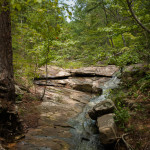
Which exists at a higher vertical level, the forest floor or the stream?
the forest floor

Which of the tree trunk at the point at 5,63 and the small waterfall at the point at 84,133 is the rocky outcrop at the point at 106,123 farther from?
the tree trunk at the point at 5,63

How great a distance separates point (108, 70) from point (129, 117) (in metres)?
9.36

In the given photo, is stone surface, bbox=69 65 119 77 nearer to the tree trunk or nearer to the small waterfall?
the small waterfall

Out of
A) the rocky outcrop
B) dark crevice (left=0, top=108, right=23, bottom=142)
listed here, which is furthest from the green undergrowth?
dark crevice (left=0, top=108, right=23, bottom=142)

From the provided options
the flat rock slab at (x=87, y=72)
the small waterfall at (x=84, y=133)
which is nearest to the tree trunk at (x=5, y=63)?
the small waterfall at (x=84, y=133)

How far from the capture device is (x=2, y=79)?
4105 mm

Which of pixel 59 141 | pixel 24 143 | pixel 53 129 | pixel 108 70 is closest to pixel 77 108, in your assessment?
pixel 53 129

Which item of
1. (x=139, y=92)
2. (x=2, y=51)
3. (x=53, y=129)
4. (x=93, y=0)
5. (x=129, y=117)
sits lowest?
(x=53, y=129)

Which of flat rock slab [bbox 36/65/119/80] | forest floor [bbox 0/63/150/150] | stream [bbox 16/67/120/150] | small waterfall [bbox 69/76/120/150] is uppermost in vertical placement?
flat rock slab [bbox 36/65/119/80]

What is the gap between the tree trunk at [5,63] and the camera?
4031 mm

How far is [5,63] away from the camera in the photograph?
410cm

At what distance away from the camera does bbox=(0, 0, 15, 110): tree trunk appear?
4.03 metres

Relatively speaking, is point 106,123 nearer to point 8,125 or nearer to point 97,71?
point 8,125

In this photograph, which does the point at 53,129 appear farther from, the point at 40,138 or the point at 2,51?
the point at 2,51
